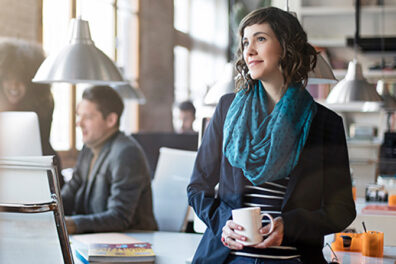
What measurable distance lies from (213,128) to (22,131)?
18.9 inches

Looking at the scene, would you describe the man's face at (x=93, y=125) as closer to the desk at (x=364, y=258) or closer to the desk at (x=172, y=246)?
the desk at (x=172, y=246)

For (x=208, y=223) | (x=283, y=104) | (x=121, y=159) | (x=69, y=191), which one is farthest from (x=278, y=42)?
(x=69, y=191)

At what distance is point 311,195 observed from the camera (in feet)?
3.80

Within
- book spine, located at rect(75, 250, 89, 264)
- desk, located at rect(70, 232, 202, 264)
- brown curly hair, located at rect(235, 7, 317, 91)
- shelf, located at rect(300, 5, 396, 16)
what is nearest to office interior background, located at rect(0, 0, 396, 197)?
shelf, located at rect(300, 5, 396, 16)

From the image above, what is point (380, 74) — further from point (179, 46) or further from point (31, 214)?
point (179, 46)

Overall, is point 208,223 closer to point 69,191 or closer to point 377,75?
point 69,191

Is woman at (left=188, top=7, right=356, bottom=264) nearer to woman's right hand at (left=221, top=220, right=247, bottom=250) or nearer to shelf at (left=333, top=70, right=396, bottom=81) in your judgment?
woman's right hand at (left=221, top=220, right=247, bottom=250)

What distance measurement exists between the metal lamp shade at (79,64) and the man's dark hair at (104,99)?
42cm

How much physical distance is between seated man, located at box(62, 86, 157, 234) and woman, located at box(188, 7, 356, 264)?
100 centimetres

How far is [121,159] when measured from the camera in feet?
7.56

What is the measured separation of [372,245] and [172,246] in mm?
542

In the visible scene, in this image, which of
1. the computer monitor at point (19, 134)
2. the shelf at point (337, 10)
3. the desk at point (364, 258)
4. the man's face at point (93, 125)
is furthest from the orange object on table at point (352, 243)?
the man's face at point (93, 125)

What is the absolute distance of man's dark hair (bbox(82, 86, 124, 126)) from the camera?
2.40 metres

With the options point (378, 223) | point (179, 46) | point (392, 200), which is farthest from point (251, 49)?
point (179, 46)
